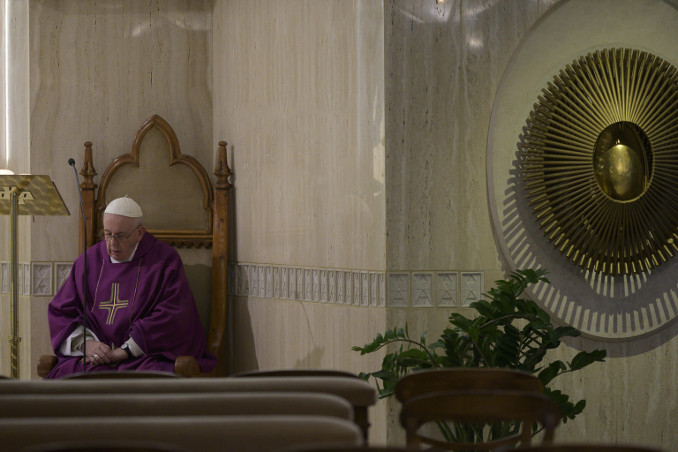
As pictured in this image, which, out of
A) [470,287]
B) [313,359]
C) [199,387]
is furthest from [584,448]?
[313,359]

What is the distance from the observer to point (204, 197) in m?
6.54

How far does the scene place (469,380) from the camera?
3291 millimetres

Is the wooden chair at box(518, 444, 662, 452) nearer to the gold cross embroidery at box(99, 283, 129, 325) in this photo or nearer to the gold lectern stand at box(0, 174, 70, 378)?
the gold lectern stand at box(0, 174, 70, 378)

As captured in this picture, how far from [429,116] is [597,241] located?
1.45 metres

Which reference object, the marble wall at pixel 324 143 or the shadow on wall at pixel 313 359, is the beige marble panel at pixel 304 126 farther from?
the shadow on wall at pixel 313 359

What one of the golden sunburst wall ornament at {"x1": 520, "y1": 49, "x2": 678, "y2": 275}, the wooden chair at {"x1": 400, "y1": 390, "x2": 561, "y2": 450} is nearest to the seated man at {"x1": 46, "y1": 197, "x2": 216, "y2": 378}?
the golden sunburst wall ornament at {"x1": 520, "y1": 49, "x2": 678, "y2": 275}

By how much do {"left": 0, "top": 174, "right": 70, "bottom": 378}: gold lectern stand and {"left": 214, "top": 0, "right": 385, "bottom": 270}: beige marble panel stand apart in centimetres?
146

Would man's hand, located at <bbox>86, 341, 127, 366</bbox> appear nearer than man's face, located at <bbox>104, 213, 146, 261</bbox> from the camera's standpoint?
Yes

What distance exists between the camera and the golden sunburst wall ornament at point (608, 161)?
5.60 metres

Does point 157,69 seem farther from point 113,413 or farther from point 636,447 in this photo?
point 636,447

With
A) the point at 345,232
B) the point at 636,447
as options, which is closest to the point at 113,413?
the point at 636,447

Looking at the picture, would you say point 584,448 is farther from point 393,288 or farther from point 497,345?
point 393,288

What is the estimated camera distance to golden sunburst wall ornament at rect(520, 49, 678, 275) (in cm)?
560

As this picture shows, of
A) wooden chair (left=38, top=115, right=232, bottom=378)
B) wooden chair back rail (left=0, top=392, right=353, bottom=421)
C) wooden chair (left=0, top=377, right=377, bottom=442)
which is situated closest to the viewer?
wooden chair back rail (left=0, top=392, right=353, bottom=421)
